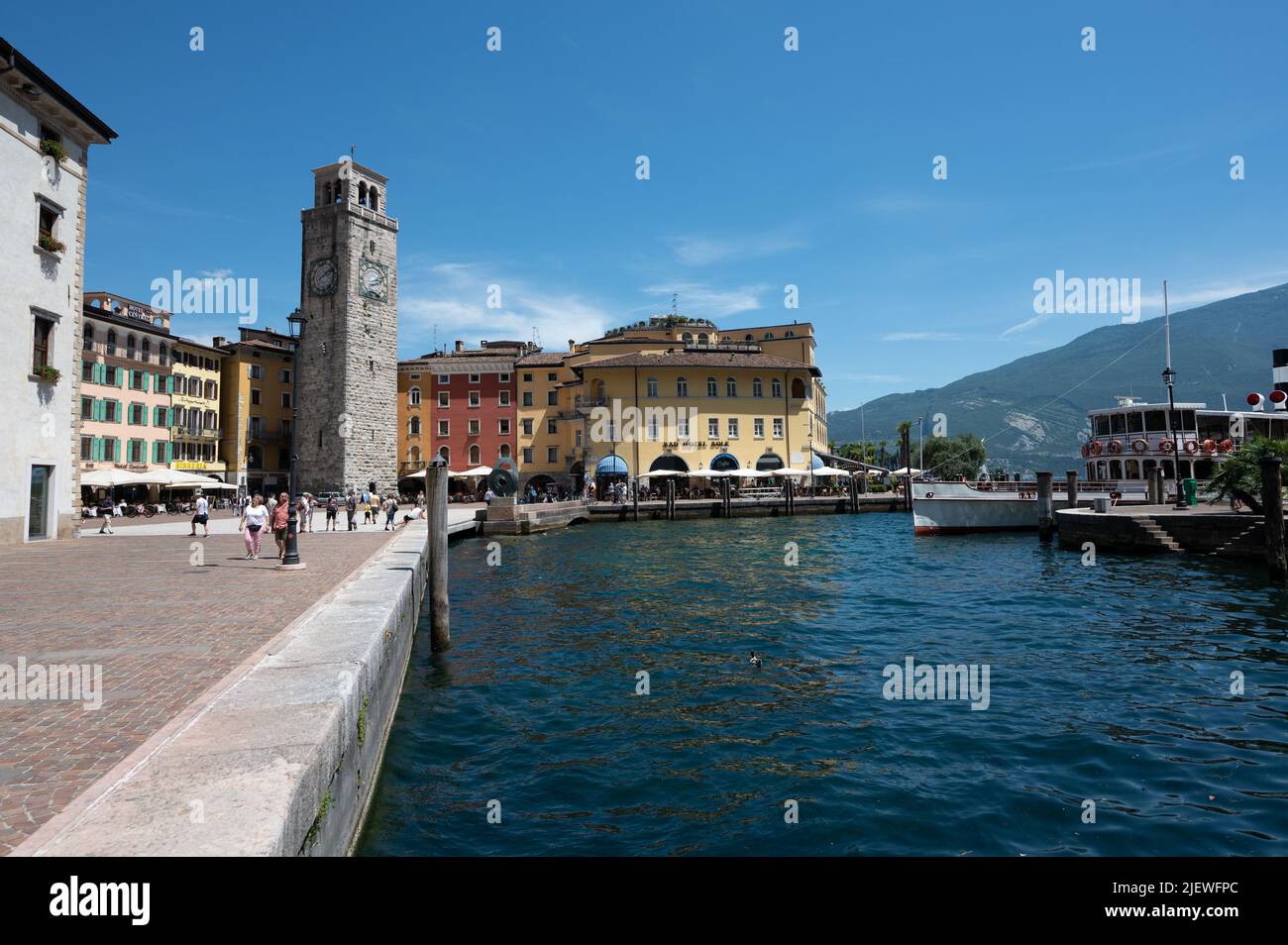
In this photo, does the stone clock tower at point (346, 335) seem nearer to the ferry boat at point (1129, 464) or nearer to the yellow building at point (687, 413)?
the yellow building at point (687, 413)

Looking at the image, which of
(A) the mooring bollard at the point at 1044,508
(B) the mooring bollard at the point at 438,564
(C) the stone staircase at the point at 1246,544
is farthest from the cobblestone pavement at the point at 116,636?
(A) the mooring bollard at the point at 1044,508

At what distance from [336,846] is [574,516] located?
3776 centimetres

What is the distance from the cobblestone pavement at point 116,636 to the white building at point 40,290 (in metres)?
3.17

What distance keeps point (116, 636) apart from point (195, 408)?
5101 centimetres

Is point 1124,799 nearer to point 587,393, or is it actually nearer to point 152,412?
point 587,393

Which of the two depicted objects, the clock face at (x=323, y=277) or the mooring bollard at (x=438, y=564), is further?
the clock face at (x=323, y=277)

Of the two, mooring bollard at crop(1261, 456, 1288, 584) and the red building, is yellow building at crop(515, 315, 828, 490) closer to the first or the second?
the red building

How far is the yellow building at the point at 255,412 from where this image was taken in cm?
5572

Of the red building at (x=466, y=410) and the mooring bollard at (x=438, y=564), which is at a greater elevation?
the red building at (x=466, y=410)

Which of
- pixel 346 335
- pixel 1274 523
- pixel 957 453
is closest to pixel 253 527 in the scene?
pixel 1274 523

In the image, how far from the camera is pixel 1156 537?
23.6 meters

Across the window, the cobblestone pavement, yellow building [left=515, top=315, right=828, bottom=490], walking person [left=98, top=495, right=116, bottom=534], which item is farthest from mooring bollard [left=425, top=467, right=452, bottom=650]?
yellow building [left=515, top=315, right=828, bottom=490]
